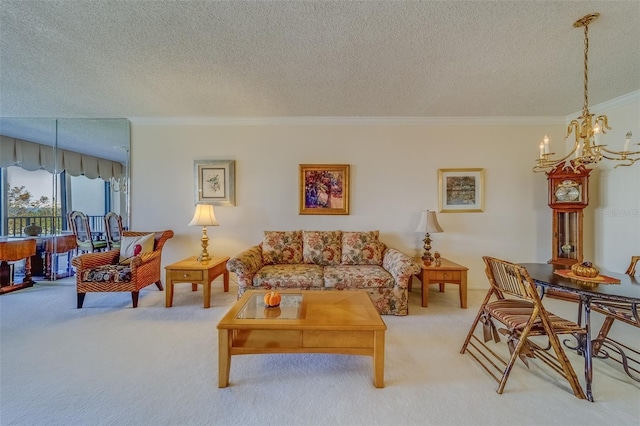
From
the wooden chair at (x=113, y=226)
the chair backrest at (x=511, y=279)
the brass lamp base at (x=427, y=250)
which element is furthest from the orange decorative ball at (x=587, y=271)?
the wooden chair at (x=113, y=226)

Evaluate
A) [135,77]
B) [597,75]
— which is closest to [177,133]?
[135,77]

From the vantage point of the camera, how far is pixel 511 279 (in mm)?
1809

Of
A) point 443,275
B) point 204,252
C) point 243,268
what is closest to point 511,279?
point 443,275

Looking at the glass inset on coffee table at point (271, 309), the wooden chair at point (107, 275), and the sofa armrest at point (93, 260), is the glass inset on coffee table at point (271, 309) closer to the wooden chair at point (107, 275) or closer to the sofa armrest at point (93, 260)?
the wooden chair at point (107, 275)

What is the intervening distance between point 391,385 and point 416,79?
2.72m

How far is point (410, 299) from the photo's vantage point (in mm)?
3311

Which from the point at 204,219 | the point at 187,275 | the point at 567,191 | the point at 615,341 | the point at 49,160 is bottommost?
the point at 615,341

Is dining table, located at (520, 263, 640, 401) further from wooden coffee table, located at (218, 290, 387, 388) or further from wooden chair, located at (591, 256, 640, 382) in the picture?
wooden coffee table, located at (218, 290, 387, 388)

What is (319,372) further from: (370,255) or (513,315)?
(370,255)

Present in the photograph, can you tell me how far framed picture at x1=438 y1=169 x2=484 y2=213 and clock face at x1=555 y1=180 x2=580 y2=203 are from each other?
856mm

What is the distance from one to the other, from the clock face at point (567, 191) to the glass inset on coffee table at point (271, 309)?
3601 millimetres

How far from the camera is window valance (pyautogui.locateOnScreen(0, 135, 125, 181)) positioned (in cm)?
410

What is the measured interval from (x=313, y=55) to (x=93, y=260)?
339cm

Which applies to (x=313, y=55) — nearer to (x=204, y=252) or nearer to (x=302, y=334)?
(x=302, y=334)
